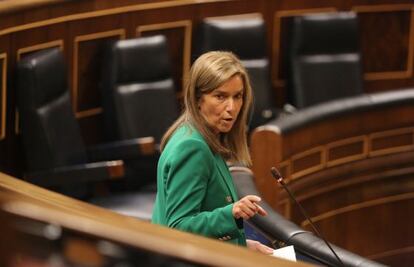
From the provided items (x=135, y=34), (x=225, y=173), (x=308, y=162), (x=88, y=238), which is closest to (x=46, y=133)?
(x=135, y=34)

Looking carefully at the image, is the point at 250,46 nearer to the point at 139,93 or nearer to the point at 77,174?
the point at 139,93

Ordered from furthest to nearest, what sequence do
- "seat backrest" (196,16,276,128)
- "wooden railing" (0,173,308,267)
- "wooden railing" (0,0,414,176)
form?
"seat backrest" (196,16,276,128)
"wooden railing" (0,0,414,176)
"wooden railing" (0,173,308,267)

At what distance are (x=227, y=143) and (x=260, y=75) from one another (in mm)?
2003

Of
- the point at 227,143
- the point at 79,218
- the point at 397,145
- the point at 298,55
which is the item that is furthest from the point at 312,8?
the point at 79,218

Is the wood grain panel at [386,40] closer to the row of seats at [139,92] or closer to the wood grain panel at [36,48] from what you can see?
the row of seats at [139,92]

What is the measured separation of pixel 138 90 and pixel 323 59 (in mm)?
838

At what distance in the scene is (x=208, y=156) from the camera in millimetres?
1517

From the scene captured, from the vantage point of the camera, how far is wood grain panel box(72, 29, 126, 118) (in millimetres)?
3232

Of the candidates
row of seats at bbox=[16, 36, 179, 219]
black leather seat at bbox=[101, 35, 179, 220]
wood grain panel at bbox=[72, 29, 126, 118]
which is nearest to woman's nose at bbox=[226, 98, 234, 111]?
row of seats at bbox=[16, 36, 179, 219]

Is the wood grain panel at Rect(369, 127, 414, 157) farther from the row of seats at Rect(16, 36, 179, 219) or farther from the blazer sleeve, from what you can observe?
the blazer sleeve

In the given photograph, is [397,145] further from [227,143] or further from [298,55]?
[227,143]

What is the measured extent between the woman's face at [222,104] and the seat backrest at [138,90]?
1619 mm

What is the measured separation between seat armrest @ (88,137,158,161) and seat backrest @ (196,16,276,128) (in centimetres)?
56

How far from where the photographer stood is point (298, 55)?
12.3ft
